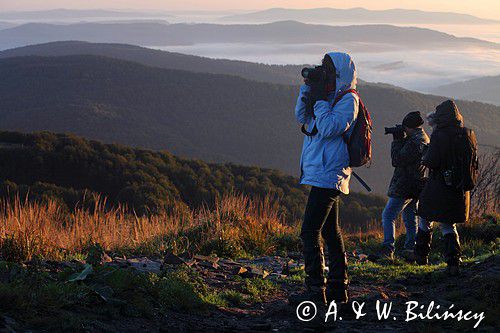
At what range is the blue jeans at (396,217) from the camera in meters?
7.41

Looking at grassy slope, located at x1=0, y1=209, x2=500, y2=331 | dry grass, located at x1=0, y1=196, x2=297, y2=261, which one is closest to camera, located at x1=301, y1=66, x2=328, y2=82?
grassy slope, located at x1=0, y1=209, x2=500, y2=331

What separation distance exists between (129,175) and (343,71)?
109ft

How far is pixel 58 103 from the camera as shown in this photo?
8406 cm

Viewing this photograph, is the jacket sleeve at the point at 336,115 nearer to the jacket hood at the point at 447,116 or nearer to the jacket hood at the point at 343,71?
the jacket hood at the point at 343,71

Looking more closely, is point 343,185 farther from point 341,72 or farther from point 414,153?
point 414,153

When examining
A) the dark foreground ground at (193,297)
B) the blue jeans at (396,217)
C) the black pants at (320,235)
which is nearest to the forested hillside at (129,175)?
the blue jeans at (396,217)

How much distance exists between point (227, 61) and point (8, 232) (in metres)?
137

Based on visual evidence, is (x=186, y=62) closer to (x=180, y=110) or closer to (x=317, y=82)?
(x=180, y=110)

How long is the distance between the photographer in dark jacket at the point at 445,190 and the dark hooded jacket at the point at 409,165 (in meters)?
0.97

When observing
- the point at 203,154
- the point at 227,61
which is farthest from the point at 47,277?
the point at 227,61

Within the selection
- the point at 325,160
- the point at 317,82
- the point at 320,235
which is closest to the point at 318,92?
the point at 317,82

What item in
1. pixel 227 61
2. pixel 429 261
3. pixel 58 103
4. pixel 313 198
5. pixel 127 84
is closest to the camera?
pixel 313 198

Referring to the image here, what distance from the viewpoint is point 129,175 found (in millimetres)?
37125

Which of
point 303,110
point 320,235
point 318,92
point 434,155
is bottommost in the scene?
point 320,235
